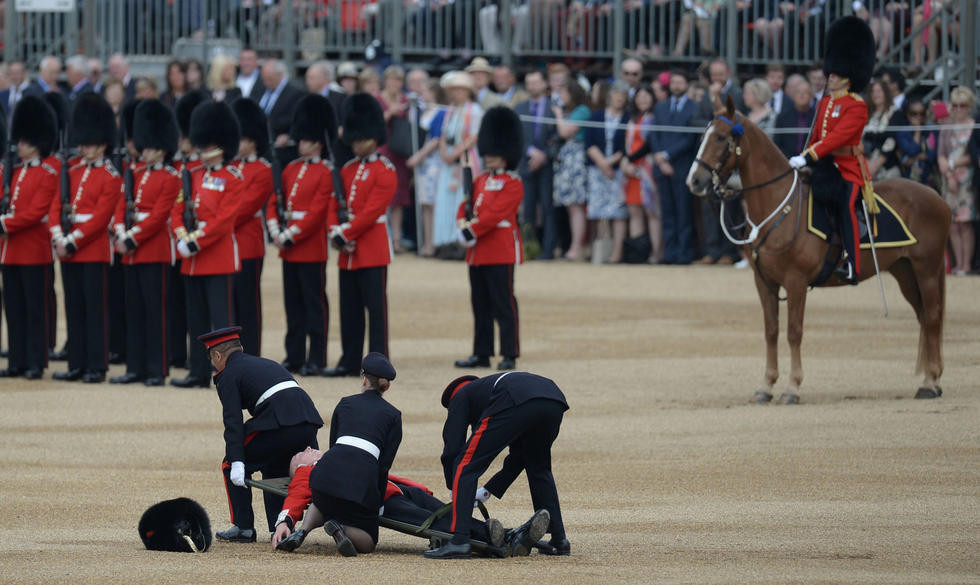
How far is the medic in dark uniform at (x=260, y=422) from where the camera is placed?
7566 millimetres

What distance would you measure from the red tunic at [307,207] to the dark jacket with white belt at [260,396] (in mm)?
5188

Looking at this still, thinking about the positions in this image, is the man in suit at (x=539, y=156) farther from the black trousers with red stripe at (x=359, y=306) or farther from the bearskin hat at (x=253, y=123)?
the bearskin hat at (x=253, y=123)

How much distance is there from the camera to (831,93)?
11.9 metres

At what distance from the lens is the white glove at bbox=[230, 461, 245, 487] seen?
24.2 feet

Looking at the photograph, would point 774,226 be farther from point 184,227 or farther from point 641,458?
point 184,227

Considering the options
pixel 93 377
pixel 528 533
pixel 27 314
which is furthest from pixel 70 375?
pixel 528 533

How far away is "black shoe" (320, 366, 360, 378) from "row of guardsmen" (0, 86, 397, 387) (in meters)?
0.02

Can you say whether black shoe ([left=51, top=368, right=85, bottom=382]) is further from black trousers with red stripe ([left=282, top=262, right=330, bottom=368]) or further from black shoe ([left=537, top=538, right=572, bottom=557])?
black shoe ([left=537, top=538, right=572, bottom=557])

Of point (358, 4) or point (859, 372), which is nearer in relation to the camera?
point (859, 372)

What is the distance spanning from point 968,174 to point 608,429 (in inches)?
300

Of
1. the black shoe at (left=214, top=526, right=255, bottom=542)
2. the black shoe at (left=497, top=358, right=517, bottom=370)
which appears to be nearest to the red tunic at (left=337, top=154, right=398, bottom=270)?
the black shoe at (left=497, top=358, right=517, bottom=370)

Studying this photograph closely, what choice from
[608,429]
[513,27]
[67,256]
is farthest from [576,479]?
[513,27]

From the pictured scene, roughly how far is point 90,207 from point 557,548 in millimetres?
6499

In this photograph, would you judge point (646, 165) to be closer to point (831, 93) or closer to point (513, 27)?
point (513, 27)
